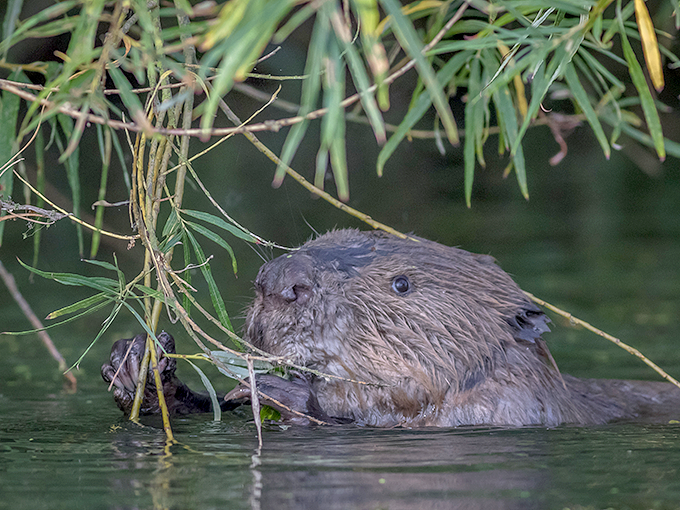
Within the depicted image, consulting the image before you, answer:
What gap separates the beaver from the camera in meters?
2.47

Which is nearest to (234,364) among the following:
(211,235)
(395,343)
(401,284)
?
(211,235)

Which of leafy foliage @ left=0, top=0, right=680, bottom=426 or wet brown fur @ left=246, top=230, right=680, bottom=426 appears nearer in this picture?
leafy foliage @ left=0, top=0, right=680, bottom=426

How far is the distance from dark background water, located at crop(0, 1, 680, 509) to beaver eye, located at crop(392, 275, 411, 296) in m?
0.42

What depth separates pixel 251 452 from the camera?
82.8 inches

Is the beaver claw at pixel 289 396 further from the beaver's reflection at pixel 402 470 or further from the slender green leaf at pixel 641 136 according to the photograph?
the slender green leaf at pixel 641 136

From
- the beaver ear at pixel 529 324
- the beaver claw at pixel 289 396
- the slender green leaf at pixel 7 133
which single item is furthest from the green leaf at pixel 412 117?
the slender green leaf at pixel 7 133

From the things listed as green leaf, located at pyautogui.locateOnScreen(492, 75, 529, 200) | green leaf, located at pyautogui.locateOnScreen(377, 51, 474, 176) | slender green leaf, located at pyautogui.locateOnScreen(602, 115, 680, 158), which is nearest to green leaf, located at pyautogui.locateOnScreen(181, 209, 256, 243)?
green leaf, located at pyautogui.locateOnScreen(377, 51, 474, 176)

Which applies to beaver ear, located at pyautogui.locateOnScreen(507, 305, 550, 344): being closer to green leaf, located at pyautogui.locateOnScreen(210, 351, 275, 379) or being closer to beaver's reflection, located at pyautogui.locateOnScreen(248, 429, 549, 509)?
beaver's reflection, located at pyautogui.locateOnScreen(248, 429, 549, 509)

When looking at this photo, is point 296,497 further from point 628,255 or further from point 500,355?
point 628,255

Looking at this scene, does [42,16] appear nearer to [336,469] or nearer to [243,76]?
[243,76]

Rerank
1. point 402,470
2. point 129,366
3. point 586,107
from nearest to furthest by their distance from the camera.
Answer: point 402,470 → point 586,107 → point 129,366

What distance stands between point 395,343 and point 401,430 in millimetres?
256

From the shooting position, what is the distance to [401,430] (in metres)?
2.44

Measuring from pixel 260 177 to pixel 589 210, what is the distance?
312cm
